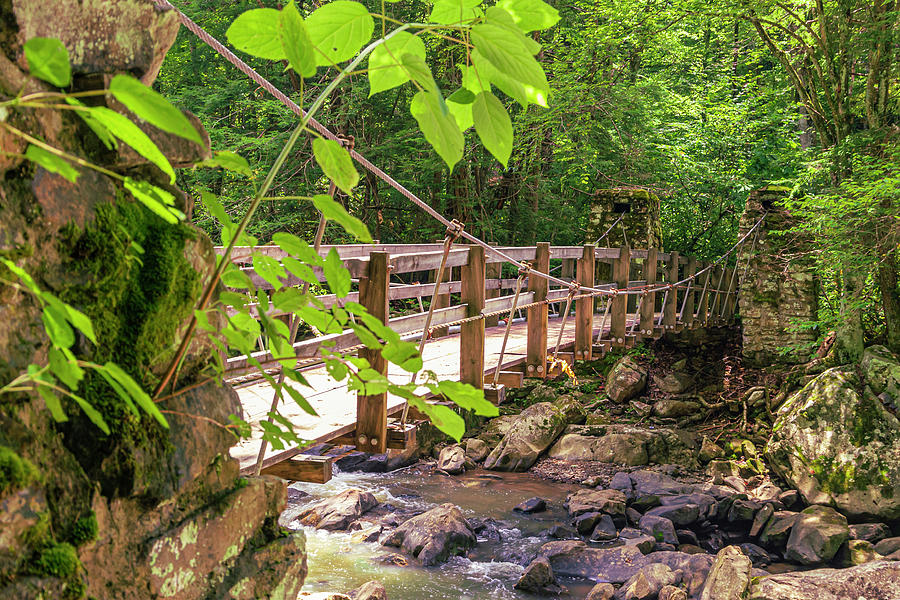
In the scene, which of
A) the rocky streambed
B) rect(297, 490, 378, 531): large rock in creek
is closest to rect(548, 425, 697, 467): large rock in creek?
the rocky streambed

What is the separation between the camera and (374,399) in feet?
11.2

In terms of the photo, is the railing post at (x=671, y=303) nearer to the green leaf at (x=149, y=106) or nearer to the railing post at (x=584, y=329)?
the railing post at (x=584, y=329)

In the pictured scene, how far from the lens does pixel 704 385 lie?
1079 cm

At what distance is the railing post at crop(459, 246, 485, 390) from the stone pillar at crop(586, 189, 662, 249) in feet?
19.5

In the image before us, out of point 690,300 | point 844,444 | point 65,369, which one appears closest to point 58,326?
point 65,369

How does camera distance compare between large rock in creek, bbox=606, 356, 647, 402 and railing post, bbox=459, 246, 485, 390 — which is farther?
large rock in creek, bbox=606, 356, 647, 402

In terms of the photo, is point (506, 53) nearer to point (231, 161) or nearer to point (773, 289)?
point (231, 161)

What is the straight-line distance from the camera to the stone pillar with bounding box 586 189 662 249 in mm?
10109

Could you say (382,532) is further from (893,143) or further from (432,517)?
(893,143)

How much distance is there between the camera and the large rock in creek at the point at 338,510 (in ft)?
24.0

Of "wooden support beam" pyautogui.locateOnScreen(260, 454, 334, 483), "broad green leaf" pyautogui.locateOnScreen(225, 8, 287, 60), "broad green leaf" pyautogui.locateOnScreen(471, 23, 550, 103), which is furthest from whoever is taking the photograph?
"wooden support beam" pyautogui.locateOnScreen(260, 454, 334, 483)

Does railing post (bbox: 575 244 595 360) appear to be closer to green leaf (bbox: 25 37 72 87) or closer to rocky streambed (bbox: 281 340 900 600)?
rocky streambed (bbox: 281 340 900 600)

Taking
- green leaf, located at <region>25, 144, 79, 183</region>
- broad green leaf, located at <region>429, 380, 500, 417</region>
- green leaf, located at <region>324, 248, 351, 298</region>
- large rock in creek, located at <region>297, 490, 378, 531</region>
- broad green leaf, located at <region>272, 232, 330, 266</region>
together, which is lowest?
large rock in creek, located at <region>297, 490, 378, 531</region>

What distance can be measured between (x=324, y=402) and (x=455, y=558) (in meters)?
3.29
